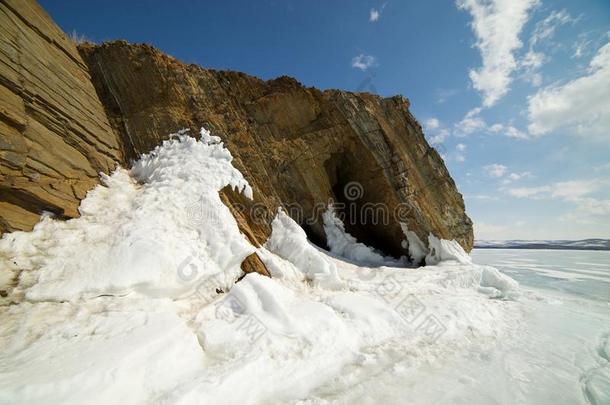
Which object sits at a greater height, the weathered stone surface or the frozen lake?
the weathered stone surface

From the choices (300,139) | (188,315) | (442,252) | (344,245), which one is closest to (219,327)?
(188,315)

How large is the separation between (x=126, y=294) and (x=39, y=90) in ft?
17.7

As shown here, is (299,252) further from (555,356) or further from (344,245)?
(555,356)

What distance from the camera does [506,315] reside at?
743cm

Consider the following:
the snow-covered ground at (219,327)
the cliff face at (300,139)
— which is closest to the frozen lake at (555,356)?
the snow-covered ground at (219,327)

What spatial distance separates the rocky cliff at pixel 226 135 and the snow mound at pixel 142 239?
0.55 meters

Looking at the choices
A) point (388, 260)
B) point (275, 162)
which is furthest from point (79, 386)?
point (388, 260)

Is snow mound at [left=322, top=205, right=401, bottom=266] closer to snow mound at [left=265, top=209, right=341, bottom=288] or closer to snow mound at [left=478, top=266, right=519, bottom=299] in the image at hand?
snow mound at [left=265, top=209, right=341, bottom=288]

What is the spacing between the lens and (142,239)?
572 centimetres

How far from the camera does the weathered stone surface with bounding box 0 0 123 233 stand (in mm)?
5473

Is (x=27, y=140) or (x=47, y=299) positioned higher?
(x=27, y=140)

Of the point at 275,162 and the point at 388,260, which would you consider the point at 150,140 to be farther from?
the point at 388,260

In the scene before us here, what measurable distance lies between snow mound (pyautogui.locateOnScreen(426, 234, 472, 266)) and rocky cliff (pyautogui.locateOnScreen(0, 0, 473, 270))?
52cm

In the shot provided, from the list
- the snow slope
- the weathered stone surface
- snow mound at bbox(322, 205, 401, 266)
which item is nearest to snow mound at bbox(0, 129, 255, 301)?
the snow slope
